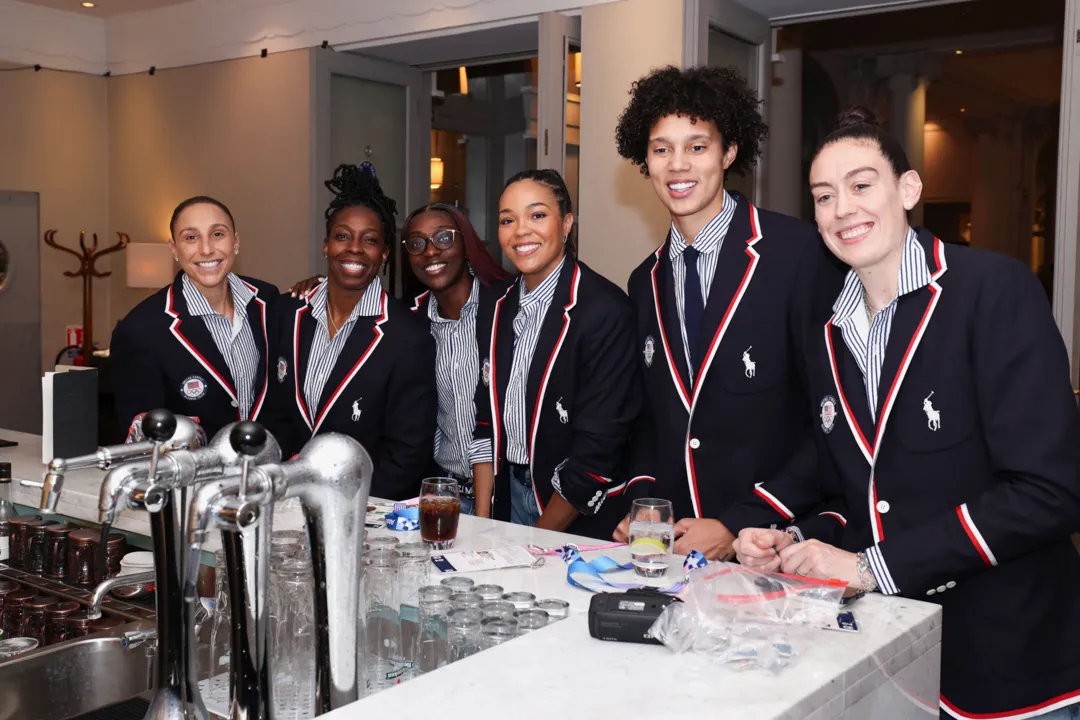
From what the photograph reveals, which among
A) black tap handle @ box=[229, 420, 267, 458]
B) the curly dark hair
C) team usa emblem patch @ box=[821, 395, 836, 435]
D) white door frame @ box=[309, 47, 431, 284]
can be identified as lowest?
team usa emblem patch @ box=[821, 395, 836, 435]

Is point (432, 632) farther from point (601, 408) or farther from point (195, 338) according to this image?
point (195, 338)

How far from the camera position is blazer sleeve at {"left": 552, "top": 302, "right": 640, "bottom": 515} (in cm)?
262

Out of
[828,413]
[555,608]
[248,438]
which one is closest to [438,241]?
[828,413]

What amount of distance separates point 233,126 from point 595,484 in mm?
5160

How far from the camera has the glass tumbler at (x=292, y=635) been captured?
4.84 ft

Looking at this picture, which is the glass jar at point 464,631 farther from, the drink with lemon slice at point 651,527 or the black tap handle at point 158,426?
the black tap handle at point 158,426

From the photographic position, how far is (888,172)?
1.89 m

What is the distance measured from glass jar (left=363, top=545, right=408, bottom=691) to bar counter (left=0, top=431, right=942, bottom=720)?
0.86ft

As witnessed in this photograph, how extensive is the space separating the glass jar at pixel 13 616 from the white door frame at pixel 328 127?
4.66 meters

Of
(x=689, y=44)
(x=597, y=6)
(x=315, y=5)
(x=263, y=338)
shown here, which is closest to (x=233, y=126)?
(x=315, y=5)

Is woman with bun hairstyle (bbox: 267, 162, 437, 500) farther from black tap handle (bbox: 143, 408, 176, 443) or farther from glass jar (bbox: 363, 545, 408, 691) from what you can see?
black tap handle (bbox: 143, 408, 176, 443)

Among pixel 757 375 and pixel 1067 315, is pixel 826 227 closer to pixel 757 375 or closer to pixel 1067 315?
pixel 757 375

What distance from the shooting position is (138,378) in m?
3.01

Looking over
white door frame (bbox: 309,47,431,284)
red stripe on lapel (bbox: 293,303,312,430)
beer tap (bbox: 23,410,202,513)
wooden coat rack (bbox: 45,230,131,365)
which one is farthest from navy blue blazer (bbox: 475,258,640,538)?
wooden coat rack (bbox: 45,230,131,365)
